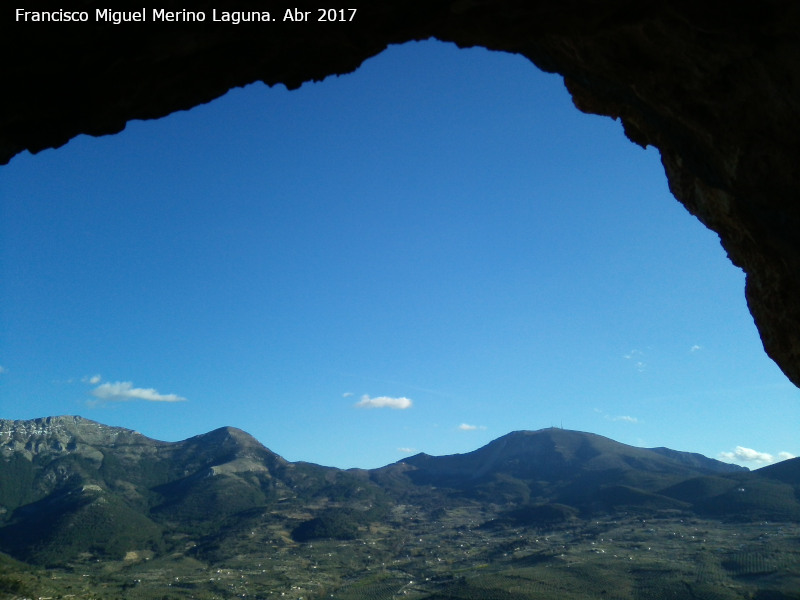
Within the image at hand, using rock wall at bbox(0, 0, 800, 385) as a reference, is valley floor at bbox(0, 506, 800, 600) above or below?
below

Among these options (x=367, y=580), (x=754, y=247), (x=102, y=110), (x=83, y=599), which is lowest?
(x=367, y=580)

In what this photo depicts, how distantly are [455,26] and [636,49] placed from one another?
15.4ft

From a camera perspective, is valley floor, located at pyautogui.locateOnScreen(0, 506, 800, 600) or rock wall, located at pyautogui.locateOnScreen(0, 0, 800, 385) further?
valley floor, located at pyautogui.locateOnScreen(0, 506, 800, 600)

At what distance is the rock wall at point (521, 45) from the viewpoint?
11.7 metres

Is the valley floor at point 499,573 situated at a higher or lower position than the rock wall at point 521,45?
lower

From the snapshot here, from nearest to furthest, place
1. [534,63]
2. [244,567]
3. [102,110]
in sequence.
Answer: [102,110], [534,63], [244,567]

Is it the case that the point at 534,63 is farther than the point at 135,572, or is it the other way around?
the point at 135,572

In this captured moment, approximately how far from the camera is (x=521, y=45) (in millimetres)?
16203

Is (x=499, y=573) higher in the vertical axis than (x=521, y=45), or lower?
lower

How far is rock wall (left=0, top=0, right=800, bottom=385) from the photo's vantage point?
1172 centimetres

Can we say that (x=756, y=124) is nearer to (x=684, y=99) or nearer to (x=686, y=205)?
(x=684, y=99)

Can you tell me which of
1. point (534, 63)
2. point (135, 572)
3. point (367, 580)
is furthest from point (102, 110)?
point (135, 572)

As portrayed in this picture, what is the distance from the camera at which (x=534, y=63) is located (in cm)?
1803

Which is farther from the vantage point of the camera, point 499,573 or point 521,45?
point 499,573
